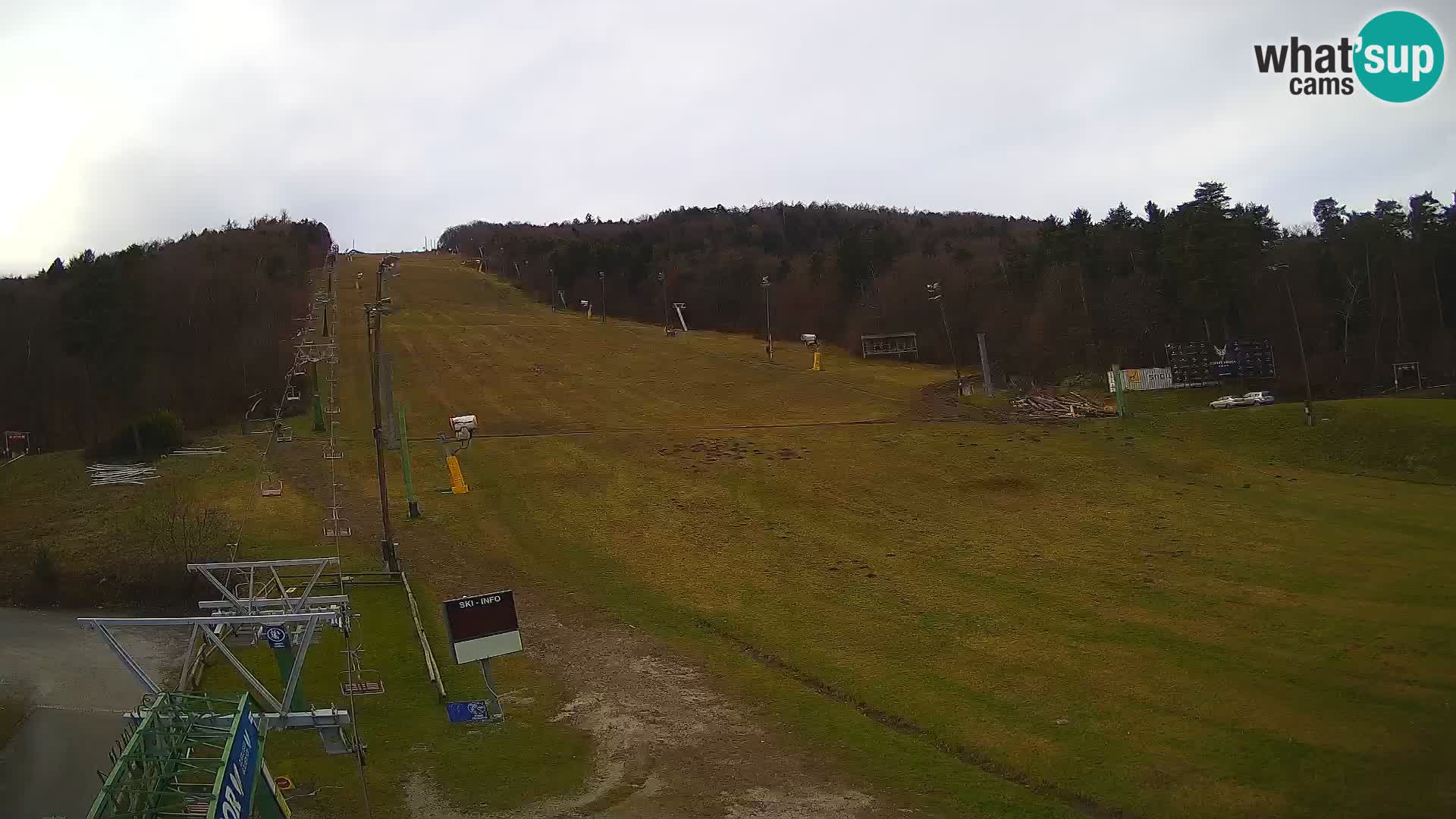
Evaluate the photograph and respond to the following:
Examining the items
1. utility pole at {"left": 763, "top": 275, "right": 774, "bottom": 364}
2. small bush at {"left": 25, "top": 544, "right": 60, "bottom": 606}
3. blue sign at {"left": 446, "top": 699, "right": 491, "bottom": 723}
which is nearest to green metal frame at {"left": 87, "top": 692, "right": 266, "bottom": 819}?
blue sign at {"left": 446, "top": 699, "right": 491, "bottom": 723}

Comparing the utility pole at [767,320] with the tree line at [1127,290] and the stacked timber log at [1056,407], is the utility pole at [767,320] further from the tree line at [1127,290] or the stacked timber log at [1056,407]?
the stacked timber log at [1056,407]

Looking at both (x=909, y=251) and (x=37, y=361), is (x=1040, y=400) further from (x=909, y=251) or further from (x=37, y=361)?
(x=37, y=361)

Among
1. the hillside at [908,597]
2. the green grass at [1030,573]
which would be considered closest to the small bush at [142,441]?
the hillside at [908,597]

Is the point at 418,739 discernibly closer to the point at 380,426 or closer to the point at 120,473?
the point at 380,426

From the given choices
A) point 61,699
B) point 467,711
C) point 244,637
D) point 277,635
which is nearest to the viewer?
point 467,711

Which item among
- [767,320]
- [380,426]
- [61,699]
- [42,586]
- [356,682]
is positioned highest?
[767,320]

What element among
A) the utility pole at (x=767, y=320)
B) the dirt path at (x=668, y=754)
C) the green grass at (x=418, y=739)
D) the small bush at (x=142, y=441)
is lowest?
the dirt path at (x=668, y=754)

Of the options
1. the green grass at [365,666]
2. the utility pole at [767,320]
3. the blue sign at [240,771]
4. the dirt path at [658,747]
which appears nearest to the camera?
the blue sign at [240,771]

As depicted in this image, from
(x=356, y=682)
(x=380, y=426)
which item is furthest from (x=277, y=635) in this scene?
(x=380, y=426)
